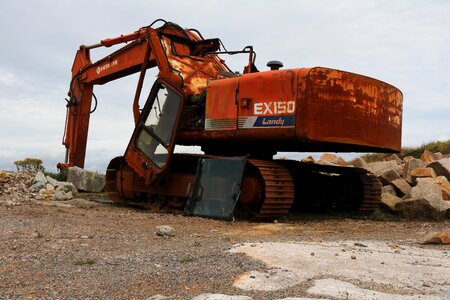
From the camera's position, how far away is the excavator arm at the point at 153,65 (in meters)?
9.38

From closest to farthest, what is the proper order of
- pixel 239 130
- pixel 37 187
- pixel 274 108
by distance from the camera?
pixel 274 108
pixel 239 130
pixel 37 187

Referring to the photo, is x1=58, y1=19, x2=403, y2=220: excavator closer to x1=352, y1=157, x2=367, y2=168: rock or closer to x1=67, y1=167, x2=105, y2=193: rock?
x1=67, y1=167, x2=105, y2=193: rock

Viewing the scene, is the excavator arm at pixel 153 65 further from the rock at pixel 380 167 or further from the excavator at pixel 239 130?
the rock at pixel 380 167

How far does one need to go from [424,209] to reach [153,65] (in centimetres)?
575

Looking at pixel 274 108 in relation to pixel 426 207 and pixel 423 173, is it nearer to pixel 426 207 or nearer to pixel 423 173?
pixel 426 207

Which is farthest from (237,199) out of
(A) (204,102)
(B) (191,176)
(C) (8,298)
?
(C) (8,298)

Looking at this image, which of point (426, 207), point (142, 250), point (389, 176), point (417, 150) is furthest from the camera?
point (417, 150)

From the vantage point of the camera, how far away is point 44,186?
1196 cm

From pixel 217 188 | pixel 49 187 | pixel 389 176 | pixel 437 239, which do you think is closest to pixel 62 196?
pixel 49 187

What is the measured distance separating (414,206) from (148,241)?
539 centimetres

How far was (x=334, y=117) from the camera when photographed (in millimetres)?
7484

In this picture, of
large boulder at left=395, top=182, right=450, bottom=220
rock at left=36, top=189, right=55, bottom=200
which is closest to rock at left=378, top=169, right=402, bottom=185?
large boulder at left=395, top=182, right=450, bottom=220

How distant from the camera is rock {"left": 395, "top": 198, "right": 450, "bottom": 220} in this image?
8.84m

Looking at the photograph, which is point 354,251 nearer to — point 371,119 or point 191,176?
point 371,119
